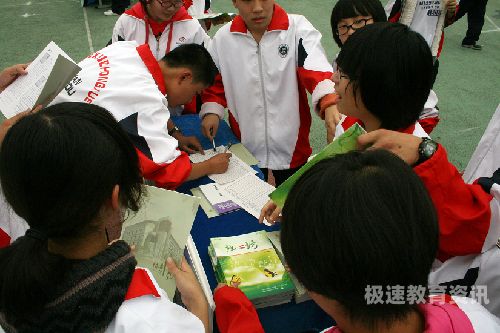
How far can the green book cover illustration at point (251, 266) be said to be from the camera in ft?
4.04

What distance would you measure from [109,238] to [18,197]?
25 cm

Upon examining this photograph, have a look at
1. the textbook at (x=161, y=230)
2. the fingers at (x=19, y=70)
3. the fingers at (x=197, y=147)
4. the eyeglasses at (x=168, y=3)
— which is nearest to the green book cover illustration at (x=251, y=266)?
the textbook at (x=161, y=230)

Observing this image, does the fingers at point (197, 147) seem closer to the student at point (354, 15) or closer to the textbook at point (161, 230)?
the textbook at point (161, 230)

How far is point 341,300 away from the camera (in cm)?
75

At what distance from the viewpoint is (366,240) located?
2.23 feet

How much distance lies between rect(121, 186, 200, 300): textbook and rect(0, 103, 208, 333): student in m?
0.31

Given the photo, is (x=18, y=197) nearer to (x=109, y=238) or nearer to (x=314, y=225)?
(x=109, y=238)

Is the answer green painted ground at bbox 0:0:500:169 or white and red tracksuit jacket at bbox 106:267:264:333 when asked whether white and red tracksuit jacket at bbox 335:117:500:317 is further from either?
green painted ground at bbox 0:0:500:169

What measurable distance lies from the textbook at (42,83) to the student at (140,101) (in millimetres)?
83

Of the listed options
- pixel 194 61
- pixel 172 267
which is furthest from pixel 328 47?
pixel 172 267

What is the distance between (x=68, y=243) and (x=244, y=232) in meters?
0.69

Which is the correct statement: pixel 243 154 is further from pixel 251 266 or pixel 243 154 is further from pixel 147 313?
pixel 147 313

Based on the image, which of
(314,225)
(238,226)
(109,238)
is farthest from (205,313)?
(314,225)

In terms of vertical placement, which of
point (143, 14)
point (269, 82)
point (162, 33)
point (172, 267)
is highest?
point (143, 14)
